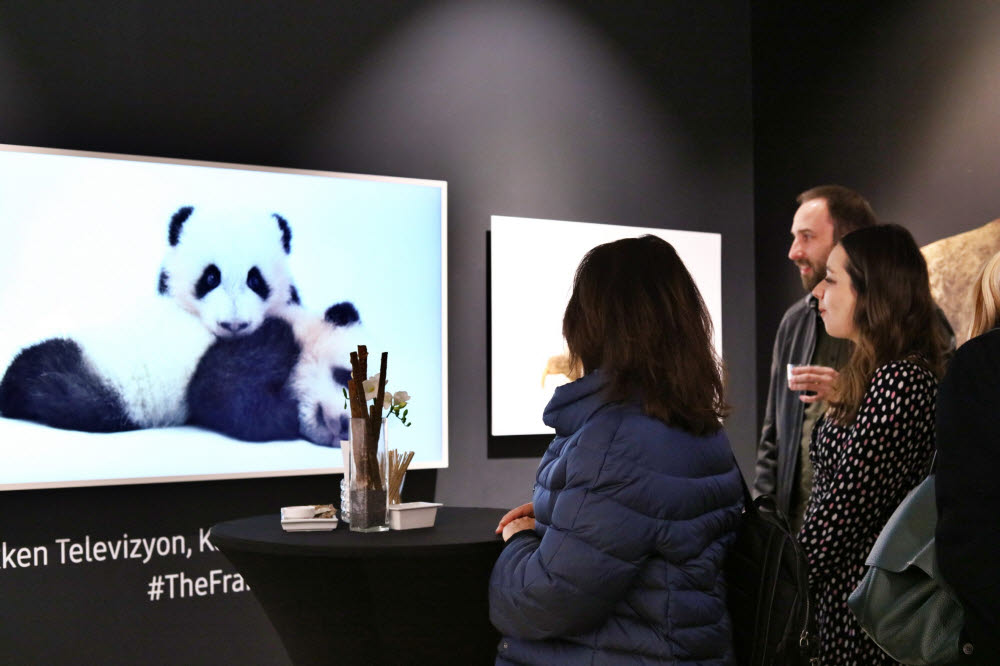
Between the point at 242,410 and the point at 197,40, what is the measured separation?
1.43m

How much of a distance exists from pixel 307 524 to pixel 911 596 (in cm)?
144

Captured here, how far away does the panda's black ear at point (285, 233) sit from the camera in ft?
11.8

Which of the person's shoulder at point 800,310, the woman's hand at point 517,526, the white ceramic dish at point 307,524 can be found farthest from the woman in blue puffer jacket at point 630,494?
the person's shoulder at point 800,310

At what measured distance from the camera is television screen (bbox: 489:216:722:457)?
13.4 feet

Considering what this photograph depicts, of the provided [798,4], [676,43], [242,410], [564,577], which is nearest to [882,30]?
[798,4]

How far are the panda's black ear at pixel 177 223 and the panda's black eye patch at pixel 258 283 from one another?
0.29 metres

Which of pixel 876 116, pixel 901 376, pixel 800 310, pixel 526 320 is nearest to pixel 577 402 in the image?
pixel 901 376

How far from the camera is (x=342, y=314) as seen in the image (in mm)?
3705

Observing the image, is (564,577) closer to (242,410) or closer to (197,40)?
(242,410)

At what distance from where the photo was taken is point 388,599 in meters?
2.17

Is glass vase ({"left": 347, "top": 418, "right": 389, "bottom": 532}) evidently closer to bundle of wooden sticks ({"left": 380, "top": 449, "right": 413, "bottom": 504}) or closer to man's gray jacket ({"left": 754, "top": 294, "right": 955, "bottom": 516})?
bundle of wooden sticks ({"left": 380, "top": 449, "right": 413, "bottom": 504})

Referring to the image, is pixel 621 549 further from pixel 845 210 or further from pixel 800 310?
pixel 845 210

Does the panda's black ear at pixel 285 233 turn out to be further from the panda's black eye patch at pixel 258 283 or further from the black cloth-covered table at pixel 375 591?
the black cloth-covered table at pixel 375 591

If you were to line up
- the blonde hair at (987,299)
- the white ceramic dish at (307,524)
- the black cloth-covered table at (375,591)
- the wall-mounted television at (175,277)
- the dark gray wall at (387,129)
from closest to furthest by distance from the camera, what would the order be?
the blonde hair at (987,299) < the black cloth-covered table at (375,591) < the white ceramic dish at (307,524) < the wall-mounted television at (175,277) < the dark gray wall at (387,129)
